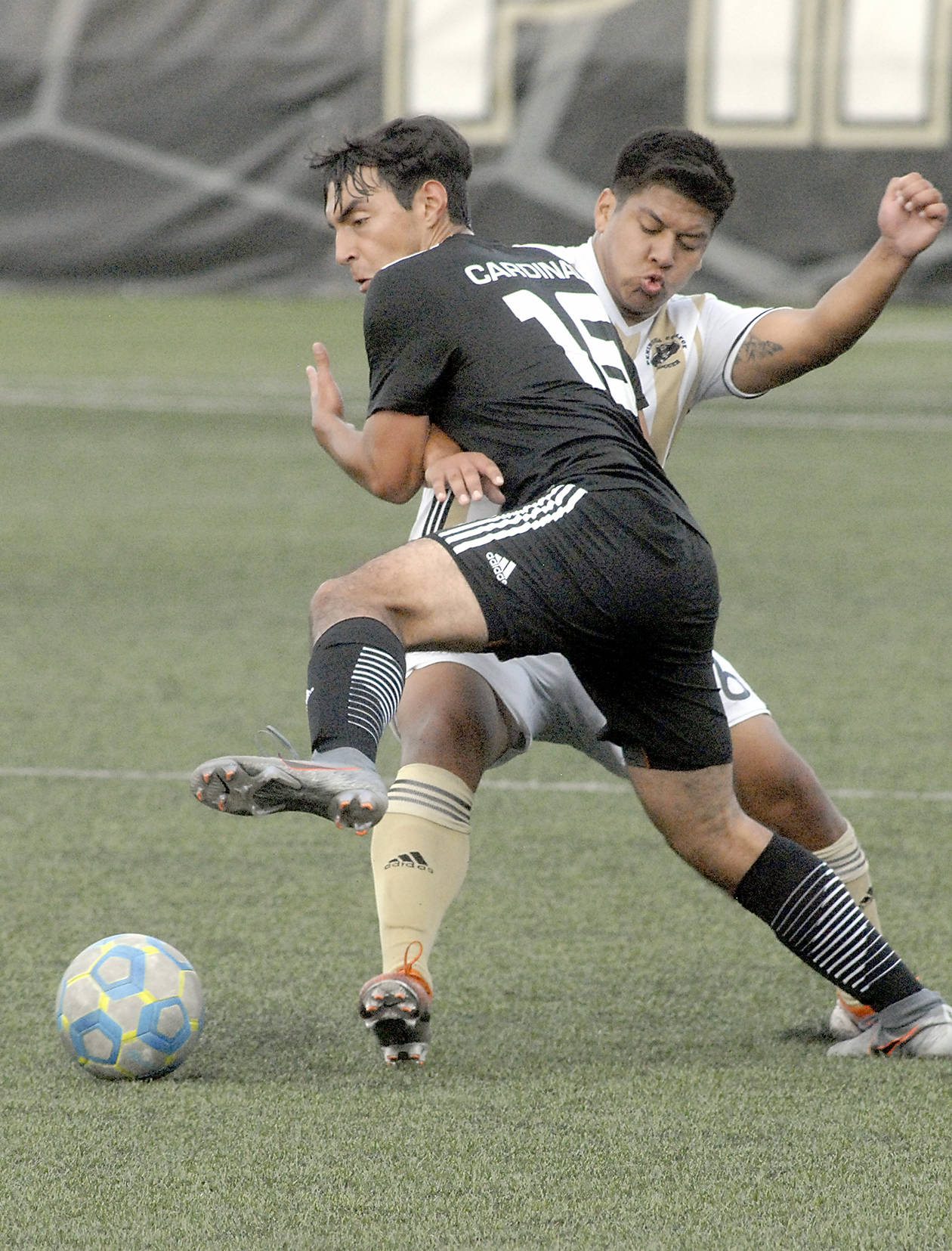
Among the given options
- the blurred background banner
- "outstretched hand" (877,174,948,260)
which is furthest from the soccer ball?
the blurred background banner

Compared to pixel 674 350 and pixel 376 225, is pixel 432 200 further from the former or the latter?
pixel 674 350

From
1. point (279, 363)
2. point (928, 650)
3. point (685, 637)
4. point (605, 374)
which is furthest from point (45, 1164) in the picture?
point (279, 363)

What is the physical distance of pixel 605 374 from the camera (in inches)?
132

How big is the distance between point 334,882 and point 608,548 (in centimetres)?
185

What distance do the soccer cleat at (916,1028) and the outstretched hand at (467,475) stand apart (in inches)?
46.0

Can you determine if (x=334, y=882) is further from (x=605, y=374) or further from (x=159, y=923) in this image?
(x=605, y=374)

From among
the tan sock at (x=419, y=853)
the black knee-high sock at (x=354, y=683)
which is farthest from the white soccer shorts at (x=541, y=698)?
the black knee-high sock at (x=354, y=683)

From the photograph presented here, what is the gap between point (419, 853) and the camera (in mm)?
3598

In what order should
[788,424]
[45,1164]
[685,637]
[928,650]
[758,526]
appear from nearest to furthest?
[45,1164] → [685,637] → [928,650] → [758,526] → [788,424]

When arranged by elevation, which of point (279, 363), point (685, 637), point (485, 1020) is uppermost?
point (685, 637)

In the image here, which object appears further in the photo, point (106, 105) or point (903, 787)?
point (106, 105)

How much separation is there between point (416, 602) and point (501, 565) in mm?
143

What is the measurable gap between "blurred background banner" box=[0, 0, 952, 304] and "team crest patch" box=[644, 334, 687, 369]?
16.0m

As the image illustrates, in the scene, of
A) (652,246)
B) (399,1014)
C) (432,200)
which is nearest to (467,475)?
(432,200)
